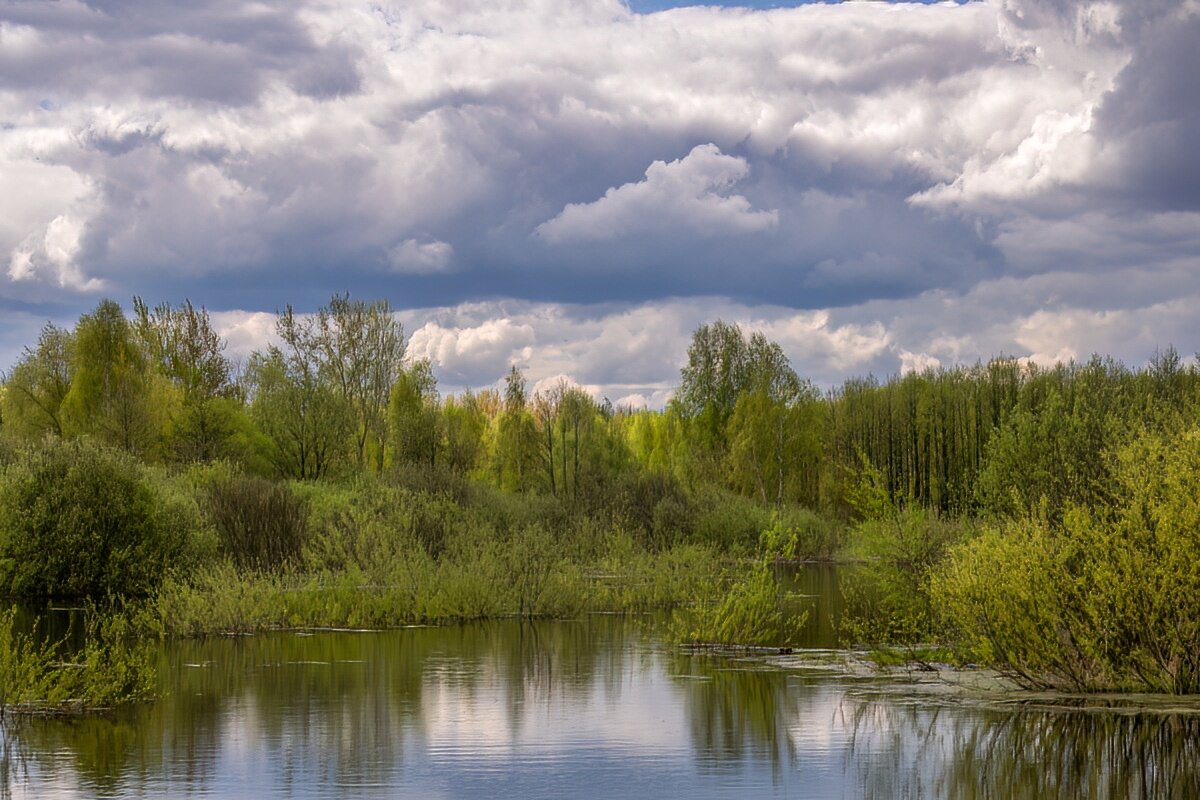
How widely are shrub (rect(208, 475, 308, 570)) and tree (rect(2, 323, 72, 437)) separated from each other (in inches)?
1092

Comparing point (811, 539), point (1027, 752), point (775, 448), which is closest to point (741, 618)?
point (1027, 752)

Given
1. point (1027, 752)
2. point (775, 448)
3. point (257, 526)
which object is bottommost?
point (1027, 752)

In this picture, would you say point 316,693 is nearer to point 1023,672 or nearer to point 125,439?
point 1023,672

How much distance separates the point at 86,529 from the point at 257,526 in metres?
4.12

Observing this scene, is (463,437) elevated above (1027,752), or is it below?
above

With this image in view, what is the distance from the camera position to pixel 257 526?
1401 inches

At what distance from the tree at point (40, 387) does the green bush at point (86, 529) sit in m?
26.6

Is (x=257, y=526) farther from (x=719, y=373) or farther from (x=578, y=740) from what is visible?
(x=719, y=373)

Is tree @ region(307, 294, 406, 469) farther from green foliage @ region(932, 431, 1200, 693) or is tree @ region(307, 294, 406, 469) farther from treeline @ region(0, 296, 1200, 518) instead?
green foliage @ region(932, 431, 1200, 693)

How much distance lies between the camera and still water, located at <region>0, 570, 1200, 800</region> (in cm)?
1249

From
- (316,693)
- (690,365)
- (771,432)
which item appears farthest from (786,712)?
(690,365)

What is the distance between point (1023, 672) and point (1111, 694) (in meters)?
1.00

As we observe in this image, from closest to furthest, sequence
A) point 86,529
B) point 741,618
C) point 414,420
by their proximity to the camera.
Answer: point 741,618 → point 86,529 → point 414,420

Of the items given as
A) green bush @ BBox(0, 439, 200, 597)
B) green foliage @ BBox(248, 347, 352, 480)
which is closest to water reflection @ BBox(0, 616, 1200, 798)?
green bush @ BBox(0, 439, 200, 597)
